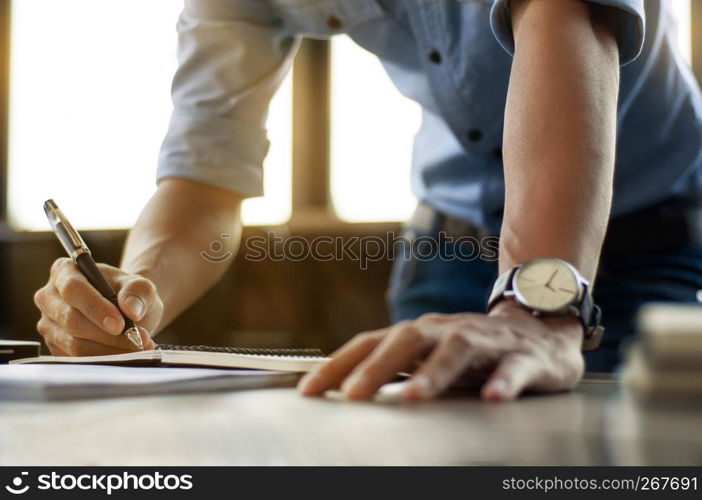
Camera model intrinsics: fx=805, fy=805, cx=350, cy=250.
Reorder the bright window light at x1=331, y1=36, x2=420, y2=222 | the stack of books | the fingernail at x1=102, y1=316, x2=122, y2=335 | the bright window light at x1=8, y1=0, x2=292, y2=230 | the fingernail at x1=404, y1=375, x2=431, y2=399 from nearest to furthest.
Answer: the stack of books, the fingernail at x1=404, y1=375, x2=431, y2=399, the fingernail at x1=102, y1=316, x2=122, y2=335, the bright window light at x1=8, y1=0, x2=292, y2=230, the bright window light at x1=331, y1=36, x2=420, y2=222

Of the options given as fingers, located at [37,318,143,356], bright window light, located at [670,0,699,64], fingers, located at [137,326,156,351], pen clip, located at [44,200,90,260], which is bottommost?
fingers, located at [37,318,143,356]

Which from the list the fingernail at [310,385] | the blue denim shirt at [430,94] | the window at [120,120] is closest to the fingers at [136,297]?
the blue denim shirt at [430,94]

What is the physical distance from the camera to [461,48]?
0.99 meters

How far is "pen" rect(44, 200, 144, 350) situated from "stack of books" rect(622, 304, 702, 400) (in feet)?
1.91

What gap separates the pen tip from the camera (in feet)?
2.65

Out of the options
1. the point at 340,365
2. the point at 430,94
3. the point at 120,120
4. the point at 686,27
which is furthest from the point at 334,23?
the point at 686,27

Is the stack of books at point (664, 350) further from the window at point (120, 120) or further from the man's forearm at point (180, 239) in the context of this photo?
the window at point (120, 120)

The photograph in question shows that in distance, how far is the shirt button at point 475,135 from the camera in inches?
41.7

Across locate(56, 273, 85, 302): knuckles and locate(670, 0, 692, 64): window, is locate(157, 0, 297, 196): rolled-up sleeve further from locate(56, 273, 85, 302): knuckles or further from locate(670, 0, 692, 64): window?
locate(670, 0, 692, 64): window

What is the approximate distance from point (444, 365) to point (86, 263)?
51cm

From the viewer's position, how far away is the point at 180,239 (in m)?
1.06

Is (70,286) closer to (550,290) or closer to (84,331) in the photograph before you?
(84,331)

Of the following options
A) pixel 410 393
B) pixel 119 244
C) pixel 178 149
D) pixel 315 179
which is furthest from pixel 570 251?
pixel 315 179

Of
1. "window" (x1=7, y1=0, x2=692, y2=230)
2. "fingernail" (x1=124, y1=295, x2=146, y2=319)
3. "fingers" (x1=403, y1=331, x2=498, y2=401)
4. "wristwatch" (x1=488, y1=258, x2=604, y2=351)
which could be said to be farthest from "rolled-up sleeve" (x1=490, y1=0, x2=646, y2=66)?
"window" (x1=7, y1=0, x2=692, y2=230)
